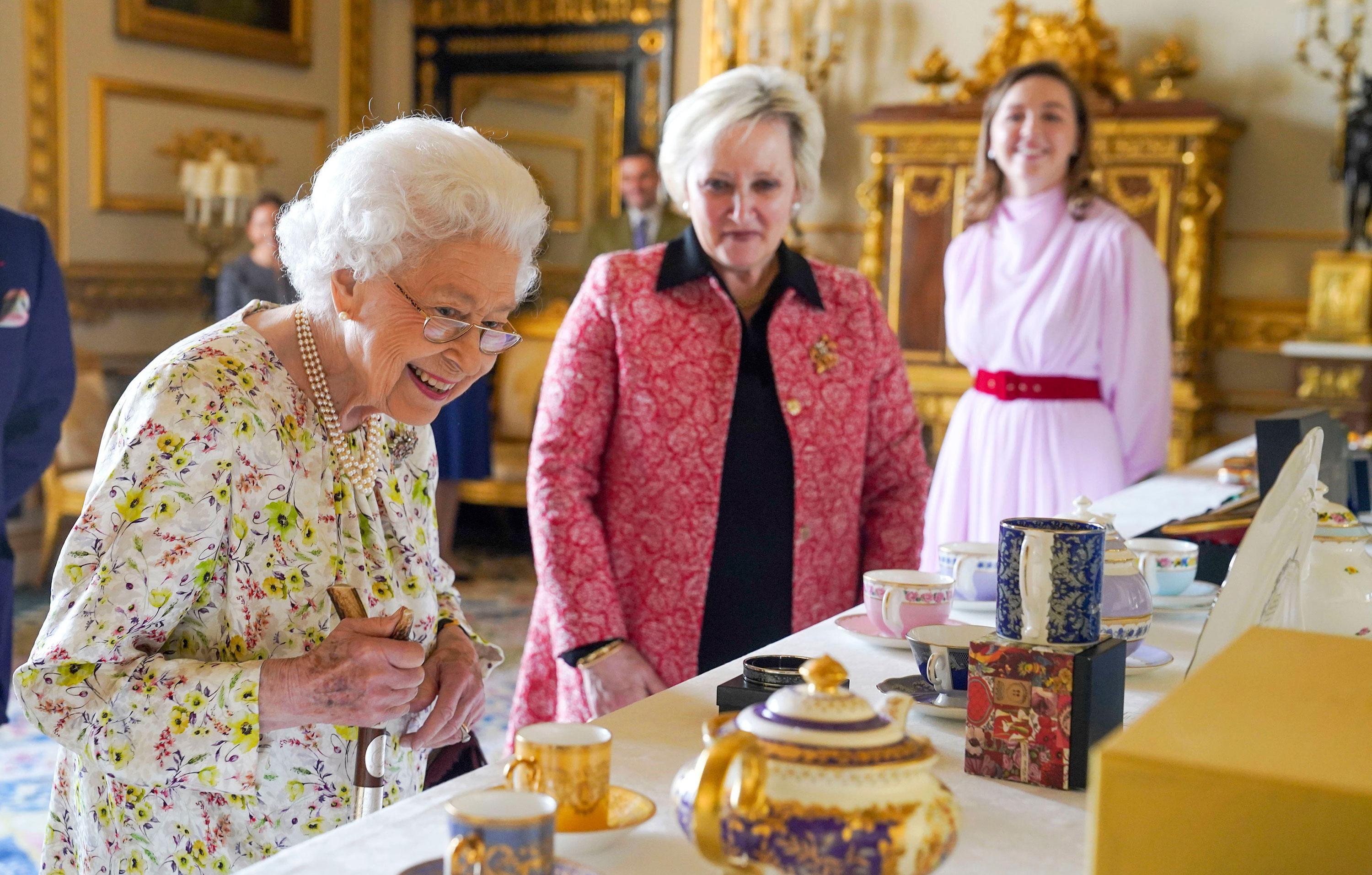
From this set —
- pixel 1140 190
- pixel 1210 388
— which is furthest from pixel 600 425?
pixel 1210 388

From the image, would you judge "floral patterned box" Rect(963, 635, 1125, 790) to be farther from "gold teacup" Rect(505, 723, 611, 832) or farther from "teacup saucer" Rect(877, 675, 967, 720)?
"gold teacup" Rect(505, 723, 611, 832)

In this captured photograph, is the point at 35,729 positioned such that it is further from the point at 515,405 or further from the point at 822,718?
the point at 515,405

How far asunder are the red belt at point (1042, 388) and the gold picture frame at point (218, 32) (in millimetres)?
4740

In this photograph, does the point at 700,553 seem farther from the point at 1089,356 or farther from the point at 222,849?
the point at 1089,356

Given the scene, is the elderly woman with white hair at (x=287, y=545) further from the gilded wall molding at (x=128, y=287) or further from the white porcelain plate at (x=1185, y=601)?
the gilded wall molding at (x=128, y=287)

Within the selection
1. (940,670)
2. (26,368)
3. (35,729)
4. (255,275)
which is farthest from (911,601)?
(255,275)

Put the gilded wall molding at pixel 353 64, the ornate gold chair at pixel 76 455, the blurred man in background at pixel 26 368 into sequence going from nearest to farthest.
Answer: the blurred man in background at pixel 26 368 → the ornate gold chair at pixel 76 455 → the gilded wall molding at pixel 353 64

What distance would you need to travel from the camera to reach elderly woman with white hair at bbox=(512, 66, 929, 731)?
2.11 metres

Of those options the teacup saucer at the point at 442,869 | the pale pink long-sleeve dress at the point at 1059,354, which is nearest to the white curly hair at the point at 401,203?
the teacup saucer at the point at 442,869

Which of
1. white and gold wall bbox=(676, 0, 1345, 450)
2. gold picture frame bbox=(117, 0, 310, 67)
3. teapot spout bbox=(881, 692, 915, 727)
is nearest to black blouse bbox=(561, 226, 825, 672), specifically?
teapot spout bbox=(881, 692, 915, 727)

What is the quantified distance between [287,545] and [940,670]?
0.67 meters

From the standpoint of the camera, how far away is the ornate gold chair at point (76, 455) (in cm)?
570

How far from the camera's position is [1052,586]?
121 centimetres

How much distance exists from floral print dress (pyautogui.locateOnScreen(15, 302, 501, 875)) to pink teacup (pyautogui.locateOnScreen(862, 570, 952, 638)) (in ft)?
1.71
